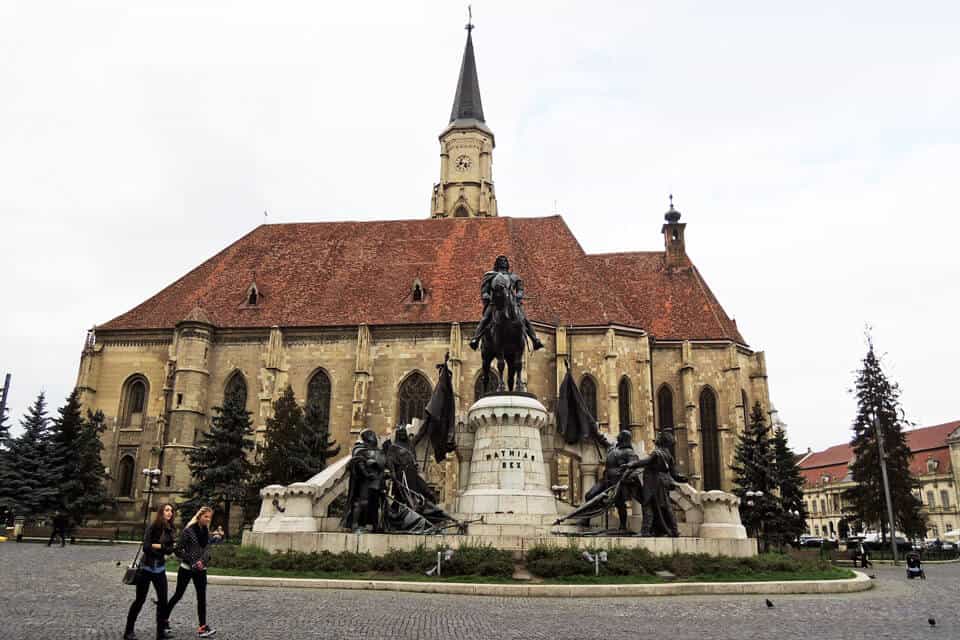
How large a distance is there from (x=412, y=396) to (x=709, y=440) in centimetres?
1507

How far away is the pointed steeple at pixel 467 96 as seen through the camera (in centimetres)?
5688

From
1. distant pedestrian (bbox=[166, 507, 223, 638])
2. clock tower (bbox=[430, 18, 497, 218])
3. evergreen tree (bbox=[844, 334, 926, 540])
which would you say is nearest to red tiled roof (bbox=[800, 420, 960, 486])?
evergreen tree (bbox=[844, 334, 926, 540])

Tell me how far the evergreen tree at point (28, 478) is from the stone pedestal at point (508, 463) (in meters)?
22.6

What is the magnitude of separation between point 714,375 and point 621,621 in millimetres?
30136

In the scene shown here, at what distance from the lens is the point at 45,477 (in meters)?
30.3

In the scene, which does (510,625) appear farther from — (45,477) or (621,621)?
(45,477)

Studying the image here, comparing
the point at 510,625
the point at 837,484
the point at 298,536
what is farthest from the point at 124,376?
the point at 837,484

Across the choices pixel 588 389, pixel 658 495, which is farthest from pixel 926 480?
pixel 658 495

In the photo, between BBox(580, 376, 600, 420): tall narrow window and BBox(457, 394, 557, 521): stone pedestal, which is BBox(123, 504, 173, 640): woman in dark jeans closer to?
BBox(457, 394, 557, 521): stone pedestal

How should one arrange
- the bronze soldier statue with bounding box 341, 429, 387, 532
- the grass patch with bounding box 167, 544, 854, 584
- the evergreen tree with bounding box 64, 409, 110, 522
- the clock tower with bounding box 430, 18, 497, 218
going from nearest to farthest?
1. the grass patch with bounding box 167, 544, 854, 584
2. the bronze soldier statue with bounding box 341, 429, 387, 532
3. the evergreen tree with bounding box 64, 409, 110, 522
4. the clock tower with bounding box 430, 18, 497, 218

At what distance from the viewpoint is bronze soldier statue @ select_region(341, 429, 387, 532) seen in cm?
1487

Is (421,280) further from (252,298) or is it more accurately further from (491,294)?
(491,294)

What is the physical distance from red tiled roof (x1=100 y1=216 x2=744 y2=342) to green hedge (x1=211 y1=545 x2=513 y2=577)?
21.8 meters

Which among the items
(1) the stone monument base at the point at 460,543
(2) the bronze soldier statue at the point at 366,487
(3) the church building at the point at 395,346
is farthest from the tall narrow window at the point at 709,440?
(2) the bronze soldier statue at the point at 366,487
